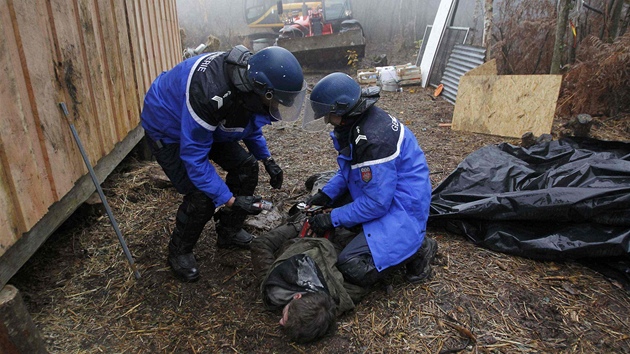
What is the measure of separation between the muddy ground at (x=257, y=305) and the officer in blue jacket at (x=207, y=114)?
1.11ft

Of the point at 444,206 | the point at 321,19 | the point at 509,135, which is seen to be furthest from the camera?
the point at 321,19

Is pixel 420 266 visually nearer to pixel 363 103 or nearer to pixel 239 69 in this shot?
pixel 363 103

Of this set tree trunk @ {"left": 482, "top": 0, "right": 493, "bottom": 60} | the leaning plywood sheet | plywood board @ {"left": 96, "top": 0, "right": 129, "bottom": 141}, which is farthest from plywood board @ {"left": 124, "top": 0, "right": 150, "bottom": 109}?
tree trunk @ {"left": 482, "top": 0, "right": 493, "bottom": 60}

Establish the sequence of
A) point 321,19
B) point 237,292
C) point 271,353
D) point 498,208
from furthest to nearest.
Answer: point 321,19 → point 498,208 → point 237,292 → point 271,353

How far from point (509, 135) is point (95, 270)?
5832 millimetres

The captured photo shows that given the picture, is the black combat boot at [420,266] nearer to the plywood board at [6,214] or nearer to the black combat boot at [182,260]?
the black combat boot at [182,260]

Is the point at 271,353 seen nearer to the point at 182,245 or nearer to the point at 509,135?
the point at 182,245

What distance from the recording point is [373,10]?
21375mm

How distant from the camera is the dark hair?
96.4 inches

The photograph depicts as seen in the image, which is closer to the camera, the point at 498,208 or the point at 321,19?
the point at 498,208

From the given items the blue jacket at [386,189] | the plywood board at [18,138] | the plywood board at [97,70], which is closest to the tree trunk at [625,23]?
the blue jacket at [386,189]

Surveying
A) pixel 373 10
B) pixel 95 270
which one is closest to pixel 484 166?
pixel 95 270

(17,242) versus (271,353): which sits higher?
(17,242)

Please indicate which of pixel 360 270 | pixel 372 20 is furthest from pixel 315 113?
pixel 372 20
